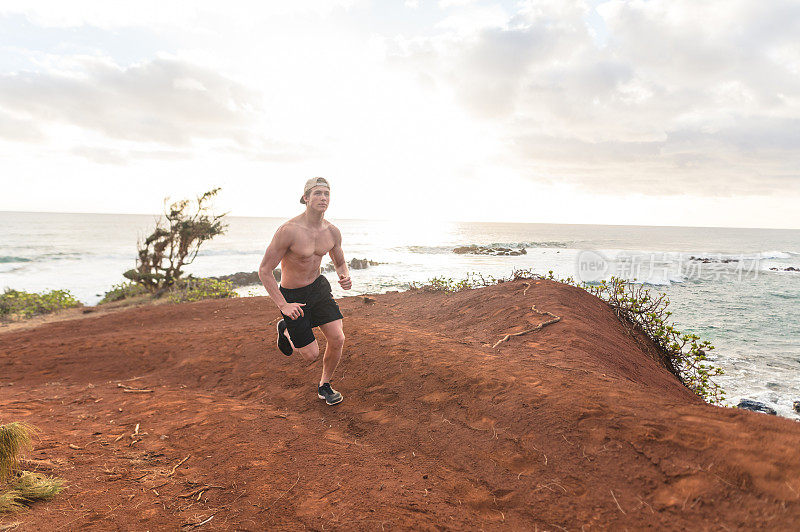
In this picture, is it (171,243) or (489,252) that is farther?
(489,252)

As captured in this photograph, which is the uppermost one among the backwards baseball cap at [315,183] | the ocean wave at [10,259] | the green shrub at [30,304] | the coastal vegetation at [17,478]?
the backwards baseball cap at [315,183]

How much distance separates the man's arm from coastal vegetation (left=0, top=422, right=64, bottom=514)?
185 centimetres

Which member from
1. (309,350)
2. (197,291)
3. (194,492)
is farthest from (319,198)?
(197,291)

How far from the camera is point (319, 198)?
3865 millimetres

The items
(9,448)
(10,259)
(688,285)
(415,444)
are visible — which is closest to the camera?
(9,448)

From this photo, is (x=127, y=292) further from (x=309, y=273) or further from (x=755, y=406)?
(x=755, y=406)

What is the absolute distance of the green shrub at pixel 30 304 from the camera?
12.4 metres

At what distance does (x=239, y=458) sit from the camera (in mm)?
2959

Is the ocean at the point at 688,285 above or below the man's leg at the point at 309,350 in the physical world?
below

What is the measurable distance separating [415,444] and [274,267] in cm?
201

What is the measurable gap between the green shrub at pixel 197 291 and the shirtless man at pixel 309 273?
1091 centimetres

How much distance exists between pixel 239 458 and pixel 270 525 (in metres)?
0.90

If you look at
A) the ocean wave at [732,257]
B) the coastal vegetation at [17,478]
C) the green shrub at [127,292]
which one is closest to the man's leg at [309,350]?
the coastal vegetation at [17,478]

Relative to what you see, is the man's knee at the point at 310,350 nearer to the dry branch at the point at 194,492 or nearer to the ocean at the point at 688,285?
the dry branch at the point at 194,492
